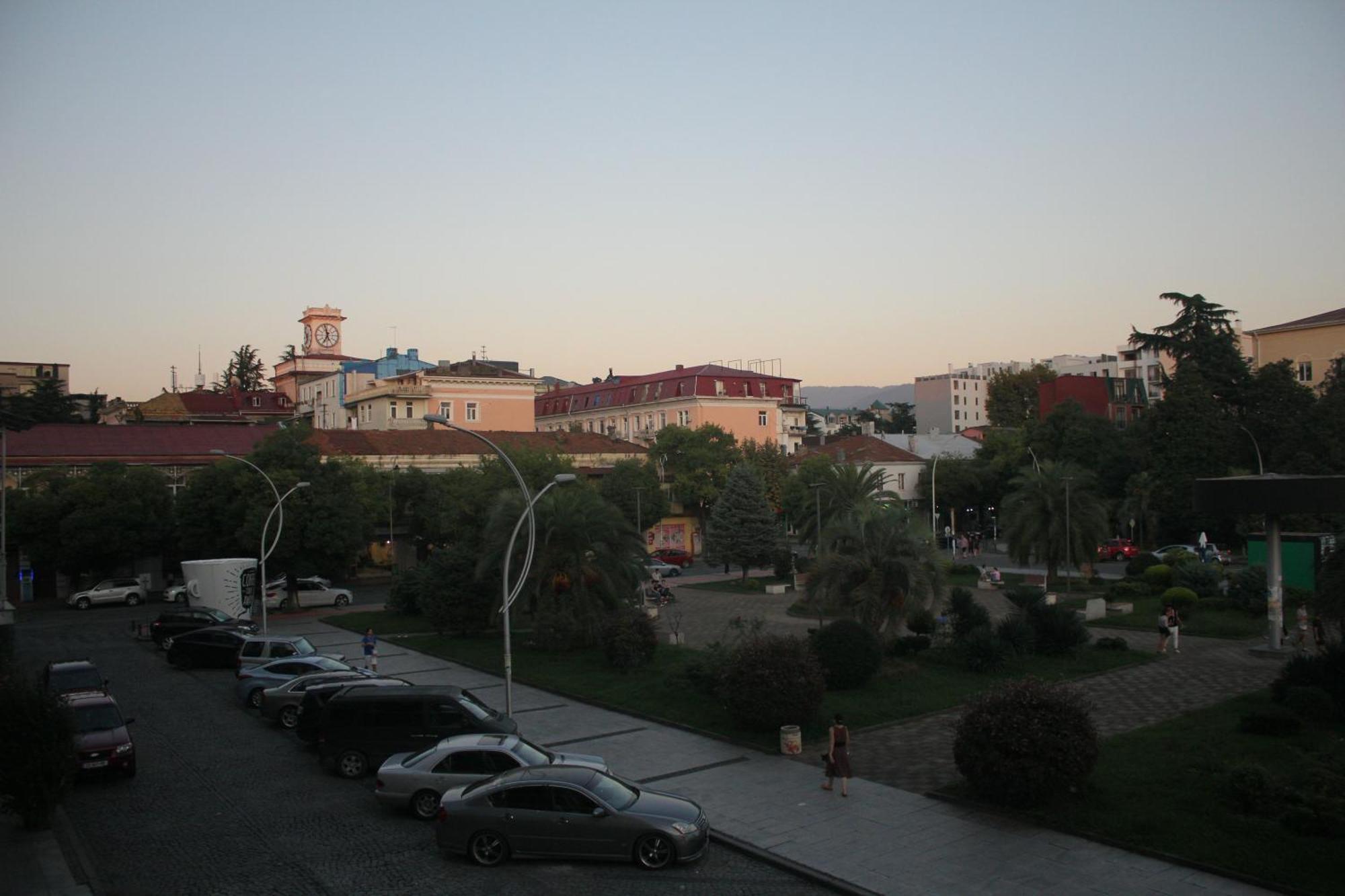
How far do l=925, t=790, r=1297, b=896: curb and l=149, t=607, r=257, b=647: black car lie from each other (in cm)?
2635

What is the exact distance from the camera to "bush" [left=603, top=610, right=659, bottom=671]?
27922 mm

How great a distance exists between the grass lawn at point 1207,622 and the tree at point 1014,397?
76.7 m

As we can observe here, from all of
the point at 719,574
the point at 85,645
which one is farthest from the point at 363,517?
the point at 719,574

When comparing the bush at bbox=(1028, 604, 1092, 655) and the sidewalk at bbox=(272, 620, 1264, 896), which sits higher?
the bush at bbox=(1028, 604, 1092, 655)

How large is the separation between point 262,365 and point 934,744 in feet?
390

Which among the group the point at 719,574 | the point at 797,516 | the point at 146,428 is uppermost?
the point at 146,428

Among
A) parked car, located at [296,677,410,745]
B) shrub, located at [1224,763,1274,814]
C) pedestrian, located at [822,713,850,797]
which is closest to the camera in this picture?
shrub, located at [1224,763,1274,814]

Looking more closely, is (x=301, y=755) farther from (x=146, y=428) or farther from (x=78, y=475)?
(x=146, y=428)

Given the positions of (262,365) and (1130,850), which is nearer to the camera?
(1130,850)

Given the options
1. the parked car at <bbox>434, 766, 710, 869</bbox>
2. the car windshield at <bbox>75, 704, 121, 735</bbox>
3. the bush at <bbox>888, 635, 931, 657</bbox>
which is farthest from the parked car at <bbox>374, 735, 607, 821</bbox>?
the bush at <bbox>888, 635, 931, 657</bbox>

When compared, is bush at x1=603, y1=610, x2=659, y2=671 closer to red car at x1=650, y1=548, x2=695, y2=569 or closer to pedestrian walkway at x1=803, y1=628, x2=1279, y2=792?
pedestrian walkway at x1=803, y1=628, x2=1279, y2=792

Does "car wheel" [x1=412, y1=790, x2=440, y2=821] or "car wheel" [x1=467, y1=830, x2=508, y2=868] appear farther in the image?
"car wheel" [x1=412, y1=790, x2=440, y2=821]

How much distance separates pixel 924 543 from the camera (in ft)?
89.5

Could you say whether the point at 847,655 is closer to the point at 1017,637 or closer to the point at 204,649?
the point at 1017,637
